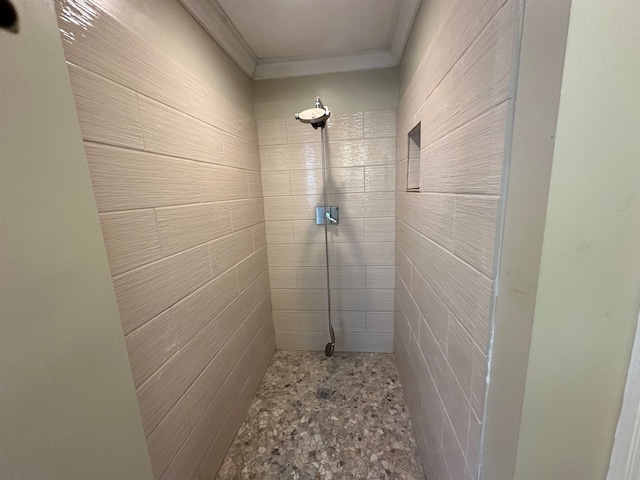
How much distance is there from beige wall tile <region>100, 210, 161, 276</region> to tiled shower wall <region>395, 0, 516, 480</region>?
901 mm

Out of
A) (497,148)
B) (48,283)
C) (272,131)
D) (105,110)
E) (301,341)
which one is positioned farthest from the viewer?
(301,341)

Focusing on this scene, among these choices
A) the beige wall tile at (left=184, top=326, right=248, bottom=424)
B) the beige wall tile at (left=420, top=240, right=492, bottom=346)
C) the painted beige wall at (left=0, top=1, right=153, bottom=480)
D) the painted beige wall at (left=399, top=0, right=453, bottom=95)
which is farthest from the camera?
the beige wall tile at (left=184, top=326, right=248, bottom=424)

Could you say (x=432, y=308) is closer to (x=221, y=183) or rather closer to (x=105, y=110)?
(x=221, y=183)

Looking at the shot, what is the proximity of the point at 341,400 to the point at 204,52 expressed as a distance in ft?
6.41

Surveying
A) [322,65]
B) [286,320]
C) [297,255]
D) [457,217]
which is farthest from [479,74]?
[286,320]

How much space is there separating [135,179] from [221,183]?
0.48 metres

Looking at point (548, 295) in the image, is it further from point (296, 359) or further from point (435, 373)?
point (296, 359)

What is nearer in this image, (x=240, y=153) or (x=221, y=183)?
(x=221, y=183)

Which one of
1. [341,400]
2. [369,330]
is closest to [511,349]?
[341,400]

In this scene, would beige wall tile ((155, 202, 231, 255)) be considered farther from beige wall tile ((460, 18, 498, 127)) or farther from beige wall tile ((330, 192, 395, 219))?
beige wall tile ((460, 18, 498, 127))

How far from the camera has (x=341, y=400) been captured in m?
1.47

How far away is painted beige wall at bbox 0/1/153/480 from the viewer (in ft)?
1.07

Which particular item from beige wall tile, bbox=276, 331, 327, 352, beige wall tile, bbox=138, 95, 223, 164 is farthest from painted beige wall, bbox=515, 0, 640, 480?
beige wall tile, bbox=276, 331, 327, 352

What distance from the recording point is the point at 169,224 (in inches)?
32.8
